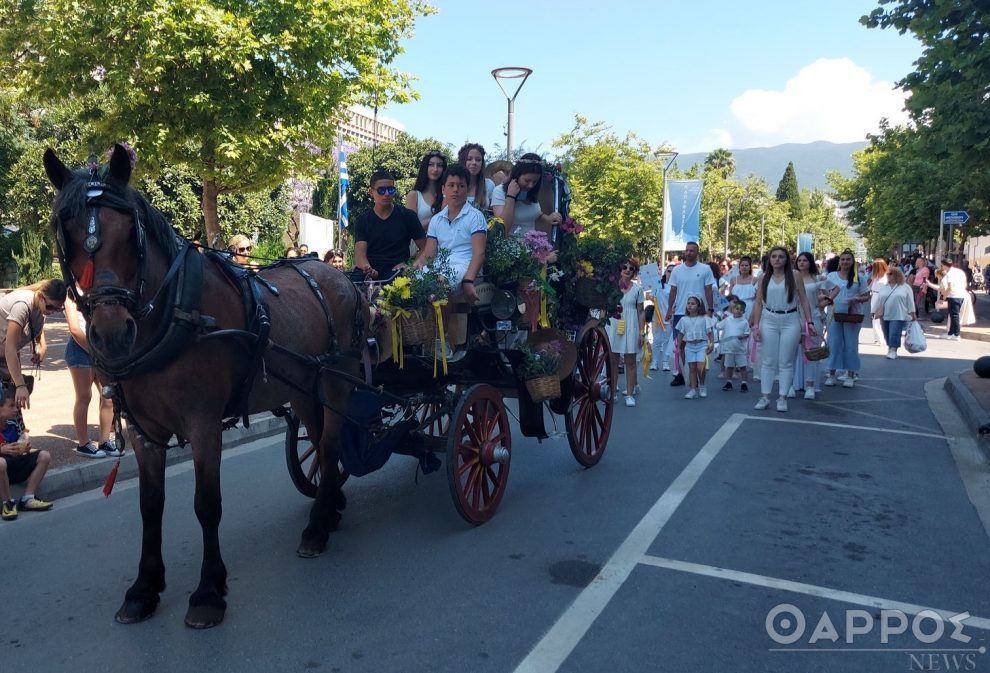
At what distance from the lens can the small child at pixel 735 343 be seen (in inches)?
455

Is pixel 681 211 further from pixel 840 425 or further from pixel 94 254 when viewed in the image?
pixel 94 254

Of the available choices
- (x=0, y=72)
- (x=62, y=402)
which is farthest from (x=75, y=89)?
(x=62, y=402)

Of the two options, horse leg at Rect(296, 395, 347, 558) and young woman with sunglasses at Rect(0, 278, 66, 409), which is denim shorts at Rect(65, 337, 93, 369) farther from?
horse leg at Rect(296, 395, 347, 558)

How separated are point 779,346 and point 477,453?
5415 mm

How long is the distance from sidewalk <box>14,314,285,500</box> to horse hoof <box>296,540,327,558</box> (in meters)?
2.61

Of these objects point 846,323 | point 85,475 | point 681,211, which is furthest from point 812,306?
point 681,211

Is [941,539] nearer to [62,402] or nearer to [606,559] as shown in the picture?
[606,559]

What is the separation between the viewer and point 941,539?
5.30 m

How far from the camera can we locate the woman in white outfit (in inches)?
372

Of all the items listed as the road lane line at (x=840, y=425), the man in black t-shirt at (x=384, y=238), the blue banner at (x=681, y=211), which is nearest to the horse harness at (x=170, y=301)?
Answer: the man in black t-shirt at (x=384, y=238)

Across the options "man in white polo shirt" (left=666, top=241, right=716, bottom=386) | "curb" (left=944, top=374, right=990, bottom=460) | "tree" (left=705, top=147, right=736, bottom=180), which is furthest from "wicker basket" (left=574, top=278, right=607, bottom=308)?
"tree" (left=705, top=147, right=736, bottom=180)

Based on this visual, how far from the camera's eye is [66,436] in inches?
308

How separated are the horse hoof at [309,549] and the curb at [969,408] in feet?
20.5

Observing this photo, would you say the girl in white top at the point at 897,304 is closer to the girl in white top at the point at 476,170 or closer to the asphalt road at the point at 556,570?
the asphalt road at the point at 556,570
